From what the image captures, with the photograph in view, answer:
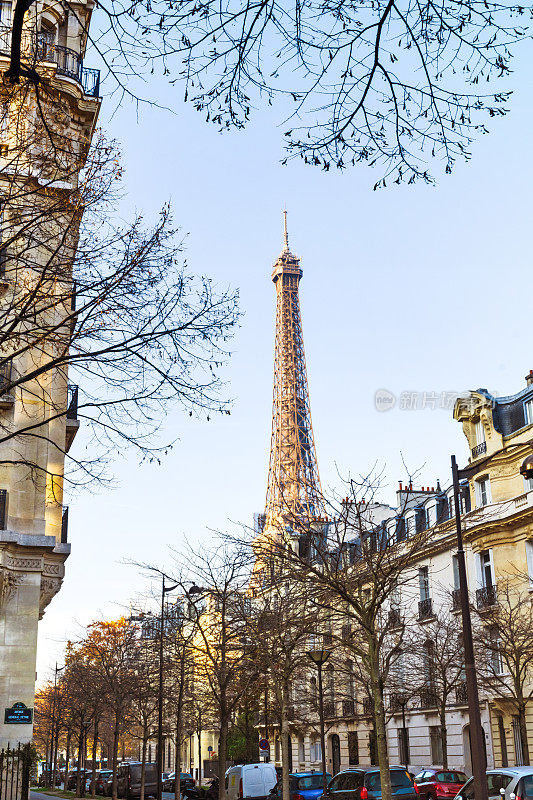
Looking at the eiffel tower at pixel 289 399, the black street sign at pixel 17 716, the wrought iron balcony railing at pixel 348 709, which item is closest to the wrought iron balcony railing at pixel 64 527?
the black street sign at pixel 17 716

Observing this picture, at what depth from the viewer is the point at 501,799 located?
18.0 m

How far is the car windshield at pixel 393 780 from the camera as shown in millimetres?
23953

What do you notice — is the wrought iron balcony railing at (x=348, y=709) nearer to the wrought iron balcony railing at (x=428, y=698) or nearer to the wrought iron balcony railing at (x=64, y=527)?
the wrought iron balcony railing at (x=428, y=698)

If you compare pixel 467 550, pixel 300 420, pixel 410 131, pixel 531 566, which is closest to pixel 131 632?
pixel 467 550

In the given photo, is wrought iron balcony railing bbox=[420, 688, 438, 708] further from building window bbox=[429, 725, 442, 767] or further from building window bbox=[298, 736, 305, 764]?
building window bbox=[298, 736, 305, 764]

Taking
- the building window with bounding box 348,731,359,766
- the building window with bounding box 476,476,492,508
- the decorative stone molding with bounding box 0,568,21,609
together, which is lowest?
the building window with bounding box 348,731,359,766

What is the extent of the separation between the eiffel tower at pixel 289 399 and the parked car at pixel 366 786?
85443mm

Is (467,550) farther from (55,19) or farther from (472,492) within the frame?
(55,19)

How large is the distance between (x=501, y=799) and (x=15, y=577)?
41.1 feet

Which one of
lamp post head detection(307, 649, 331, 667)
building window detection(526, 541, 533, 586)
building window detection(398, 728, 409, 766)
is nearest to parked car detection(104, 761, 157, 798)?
building window detection(398, 728, 409, 766)

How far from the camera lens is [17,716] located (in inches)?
878

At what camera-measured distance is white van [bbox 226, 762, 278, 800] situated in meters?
33.9

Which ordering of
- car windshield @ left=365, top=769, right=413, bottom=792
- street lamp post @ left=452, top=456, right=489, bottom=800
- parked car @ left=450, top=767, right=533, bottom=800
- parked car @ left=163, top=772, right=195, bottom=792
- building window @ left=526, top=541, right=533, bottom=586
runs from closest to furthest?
1. street lamp post @ left=452, top=456, right=489, bottom=800
2. parked car @ left=450, top=767, right=533, bottom=800
3. car windshield @ left=365, top=769, right=413, bottom=792
4. building window @ left=526, top=541, right=533, bottom=586
5. parked car @ left=163, top=772, right=195, bottom=792

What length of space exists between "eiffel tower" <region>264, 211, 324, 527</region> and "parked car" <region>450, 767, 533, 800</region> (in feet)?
301
